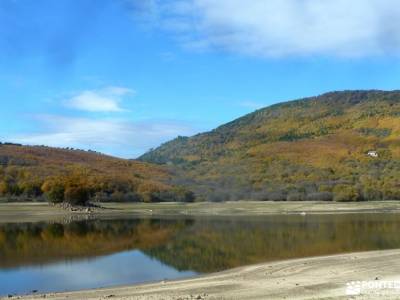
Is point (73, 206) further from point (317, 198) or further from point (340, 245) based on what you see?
point (340, 245)

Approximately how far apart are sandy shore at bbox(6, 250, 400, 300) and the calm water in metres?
2.70

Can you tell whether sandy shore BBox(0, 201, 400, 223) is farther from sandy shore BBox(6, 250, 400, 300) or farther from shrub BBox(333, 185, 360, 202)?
sandy shore BBox(6, 250, 400, 300)

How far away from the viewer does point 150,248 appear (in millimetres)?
42938

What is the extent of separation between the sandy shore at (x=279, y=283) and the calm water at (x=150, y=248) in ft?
8.86

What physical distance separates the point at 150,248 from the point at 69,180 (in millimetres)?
63524

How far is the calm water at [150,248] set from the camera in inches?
1154

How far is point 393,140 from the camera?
165250 mm

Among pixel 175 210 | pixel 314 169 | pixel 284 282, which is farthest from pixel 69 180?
pixel 284 282

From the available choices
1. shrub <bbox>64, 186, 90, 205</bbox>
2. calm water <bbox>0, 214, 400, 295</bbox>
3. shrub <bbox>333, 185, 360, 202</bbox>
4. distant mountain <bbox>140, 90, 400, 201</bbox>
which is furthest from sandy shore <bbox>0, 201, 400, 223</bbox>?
calm water <bbox>0, 214, 400, 295</bbox>

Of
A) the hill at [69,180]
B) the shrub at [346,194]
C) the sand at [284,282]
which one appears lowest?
the sand at [284,282]

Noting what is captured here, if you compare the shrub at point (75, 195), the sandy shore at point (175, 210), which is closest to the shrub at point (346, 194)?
the sandy shore at point (175, 210)

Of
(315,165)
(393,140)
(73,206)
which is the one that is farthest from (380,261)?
(393,140)

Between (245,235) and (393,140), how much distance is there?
123 metres

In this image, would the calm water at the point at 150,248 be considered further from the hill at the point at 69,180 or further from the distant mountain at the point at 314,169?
the distant mountain at the point at 314,169
